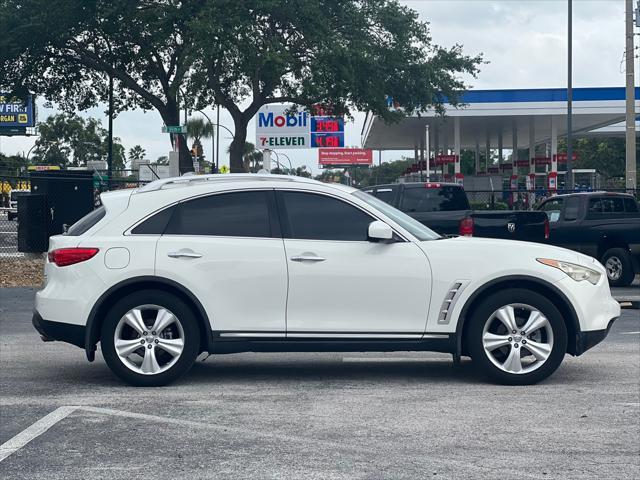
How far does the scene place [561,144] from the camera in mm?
110688

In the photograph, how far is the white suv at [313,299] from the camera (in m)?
8.17

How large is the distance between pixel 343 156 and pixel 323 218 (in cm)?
→ 11111

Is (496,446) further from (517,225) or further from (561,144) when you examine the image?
(561,144)

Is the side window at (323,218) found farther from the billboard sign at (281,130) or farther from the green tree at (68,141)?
the green tree at (68,141)

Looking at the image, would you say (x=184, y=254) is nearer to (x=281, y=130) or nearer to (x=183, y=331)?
(x=183, y=331)

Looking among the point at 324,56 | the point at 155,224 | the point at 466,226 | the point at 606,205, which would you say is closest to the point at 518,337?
the point at 155,224

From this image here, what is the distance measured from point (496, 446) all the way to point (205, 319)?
2873 mm

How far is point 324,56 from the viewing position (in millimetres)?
29406

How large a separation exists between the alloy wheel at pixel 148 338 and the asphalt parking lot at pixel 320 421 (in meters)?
0.22

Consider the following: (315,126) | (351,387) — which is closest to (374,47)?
(351,387)

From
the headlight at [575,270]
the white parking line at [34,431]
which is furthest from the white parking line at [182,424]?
the headlight at [575,270]

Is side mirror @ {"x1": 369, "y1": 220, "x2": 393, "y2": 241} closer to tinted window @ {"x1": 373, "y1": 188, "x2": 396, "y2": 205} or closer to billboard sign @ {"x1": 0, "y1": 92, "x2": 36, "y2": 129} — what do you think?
tinted window @ {"x1": 373, "y1": 188, "x2": 396, "y2": 205}

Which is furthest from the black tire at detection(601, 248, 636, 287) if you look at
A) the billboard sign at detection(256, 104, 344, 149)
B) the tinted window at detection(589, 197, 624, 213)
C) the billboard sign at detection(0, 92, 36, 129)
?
the billboard sign at detection(0, 92, 36, 129)

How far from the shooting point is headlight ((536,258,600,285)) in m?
8.34
